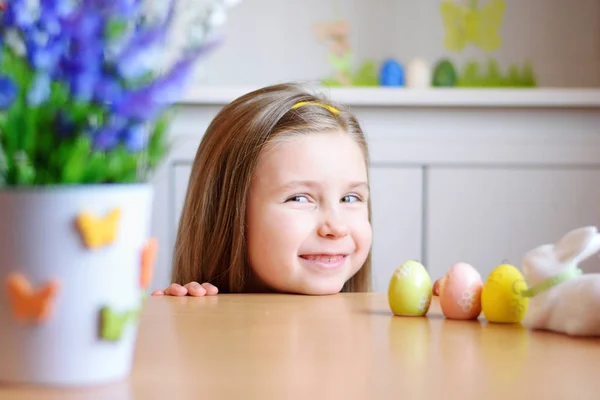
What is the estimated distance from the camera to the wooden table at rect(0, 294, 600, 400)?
1.96 ft

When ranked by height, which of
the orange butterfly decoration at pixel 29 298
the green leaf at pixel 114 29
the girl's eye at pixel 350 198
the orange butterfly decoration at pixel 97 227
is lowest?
the girl's eye at pixel 350 198

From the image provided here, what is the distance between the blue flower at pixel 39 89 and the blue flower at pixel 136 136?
5 centimetres

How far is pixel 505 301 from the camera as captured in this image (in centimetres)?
96

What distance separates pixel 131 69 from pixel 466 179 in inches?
114

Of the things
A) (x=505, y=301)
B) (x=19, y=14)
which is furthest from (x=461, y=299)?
(x=19, y=14)

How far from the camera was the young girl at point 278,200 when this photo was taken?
1.51 metres

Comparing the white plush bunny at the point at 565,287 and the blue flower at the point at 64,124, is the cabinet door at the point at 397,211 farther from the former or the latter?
the blue flower at the point at 64,124

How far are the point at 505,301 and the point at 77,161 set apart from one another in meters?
0.56

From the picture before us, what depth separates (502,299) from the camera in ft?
3.16

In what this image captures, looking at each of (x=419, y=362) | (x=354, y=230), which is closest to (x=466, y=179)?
(x=354, y=230)

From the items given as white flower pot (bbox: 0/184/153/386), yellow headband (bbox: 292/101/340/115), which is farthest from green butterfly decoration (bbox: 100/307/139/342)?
yellow headband (bbox: 292/101/340/115)

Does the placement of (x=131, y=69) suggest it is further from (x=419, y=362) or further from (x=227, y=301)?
(x=227, y=301)

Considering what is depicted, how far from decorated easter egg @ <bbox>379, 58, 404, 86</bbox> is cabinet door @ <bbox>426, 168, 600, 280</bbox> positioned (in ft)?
1.43

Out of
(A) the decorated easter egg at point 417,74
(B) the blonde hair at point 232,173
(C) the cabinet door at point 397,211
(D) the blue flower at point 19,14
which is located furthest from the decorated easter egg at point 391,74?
(D) the blue flower at point 19,14
